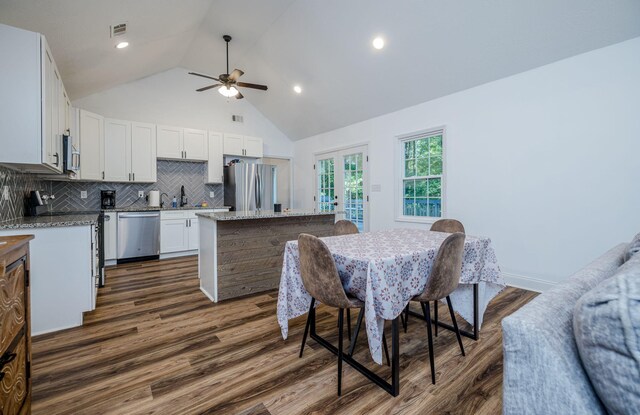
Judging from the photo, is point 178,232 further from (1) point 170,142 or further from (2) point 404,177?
(2) point 404,177

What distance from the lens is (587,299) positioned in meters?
0.60

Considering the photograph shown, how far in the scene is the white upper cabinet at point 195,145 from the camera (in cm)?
546

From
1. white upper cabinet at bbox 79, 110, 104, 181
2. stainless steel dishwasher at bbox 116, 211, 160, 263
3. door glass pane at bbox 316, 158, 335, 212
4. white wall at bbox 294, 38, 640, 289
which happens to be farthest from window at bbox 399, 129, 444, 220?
white upper cabinet at bbox 79, 110, 104, 181

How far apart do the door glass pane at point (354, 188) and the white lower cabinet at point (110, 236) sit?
3.93 m

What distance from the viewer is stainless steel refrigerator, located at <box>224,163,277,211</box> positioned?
5.67 meters

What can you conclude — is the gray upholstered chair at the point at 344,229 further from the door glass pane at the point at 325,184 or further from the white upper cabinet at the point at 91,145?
the white upper cabinet at the point at 91,145

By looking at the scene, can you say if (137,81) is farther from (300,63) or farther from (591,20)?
(591,20)

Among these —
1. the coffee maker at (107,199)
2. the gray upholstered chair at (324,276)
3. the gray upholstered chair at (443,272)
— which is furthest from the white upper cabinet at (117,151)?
the gray upholstered chair at (443,272)

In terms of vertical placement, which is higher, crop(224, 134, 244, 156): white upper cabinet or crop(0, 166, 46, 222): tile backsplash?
crop(224, 134, 244, 156): white upper cabinet

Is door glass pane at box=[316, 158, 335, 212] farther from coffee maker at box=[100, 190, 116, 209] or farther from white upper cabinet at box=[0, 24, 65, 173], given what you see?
white upper cabinet at box=[0, 24, 65, 173]

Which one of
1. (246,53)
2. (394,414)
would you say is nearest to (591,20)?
(394,414)

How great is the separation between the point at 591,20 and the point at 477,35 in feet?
3.13

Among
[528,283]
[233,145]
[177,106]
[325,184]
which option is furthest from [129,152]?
[528,283]

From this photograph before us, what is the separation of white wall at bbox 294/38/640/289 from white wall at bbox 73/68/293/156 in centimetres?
395
